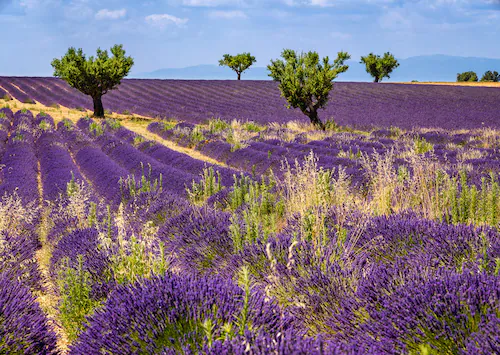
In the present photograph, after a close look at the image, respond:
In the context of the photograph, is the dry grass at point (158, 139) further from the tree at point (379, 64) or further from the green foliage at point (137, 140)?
the tree at point (379, 64)

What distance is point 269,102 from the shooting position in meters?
31.7

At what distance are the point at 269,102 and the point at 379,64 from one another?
79.0ft

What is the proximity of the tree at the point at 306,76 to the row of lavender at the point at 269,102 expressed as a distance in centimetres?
328

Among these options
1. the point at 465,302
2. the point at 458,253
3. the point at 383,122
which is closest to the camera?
the point at 465,302

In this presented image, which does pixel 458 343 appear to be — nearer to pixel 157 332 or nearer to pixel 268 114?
pixel 157 332

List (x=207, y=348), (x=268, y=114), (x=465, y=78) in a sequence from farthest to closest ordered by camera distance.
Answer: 1. (x=465, y=78)
2. (x=268, y=114)
3. (x=207, y=348)

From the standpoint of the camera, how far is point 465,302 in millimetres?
2510

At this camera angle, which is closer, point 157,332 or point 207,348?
point 207,348

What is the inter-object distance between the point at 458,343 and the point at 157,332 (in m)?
1.53

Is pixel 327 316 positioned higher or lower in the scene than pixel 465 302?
lower

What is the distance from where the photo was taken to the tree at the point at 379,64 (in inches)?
2009

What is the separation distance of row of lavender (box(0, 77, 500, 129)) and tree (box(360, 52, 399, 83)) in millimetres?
12070

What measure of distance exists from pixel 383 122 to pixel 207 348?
21435 mm

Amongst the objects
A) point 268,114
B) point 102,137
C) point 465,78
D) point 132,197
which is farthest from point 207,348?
point 465,78
